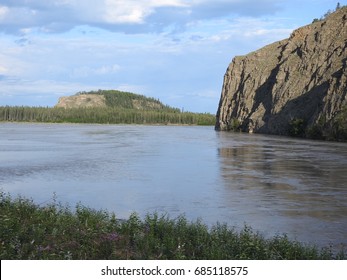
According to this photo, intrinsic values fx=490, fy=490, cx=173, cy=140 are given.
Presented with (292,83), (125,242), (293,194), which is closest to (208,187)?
(293,194)

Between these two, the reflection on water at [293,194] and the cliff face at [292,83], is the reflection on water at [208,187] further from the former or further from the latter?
the cliff face at [292,83]

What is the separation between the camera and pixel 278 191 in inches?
856

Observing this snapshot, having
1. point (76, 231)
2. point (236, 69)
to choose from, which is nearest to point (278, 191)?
point (76, 231)

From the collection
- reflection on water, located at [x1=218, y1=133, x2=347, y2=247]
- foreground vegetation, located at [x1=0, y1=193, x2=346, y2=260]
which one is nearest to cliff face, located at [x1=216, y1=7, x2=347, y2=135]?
reflection on water, located at [x1=218, y1=133, x2=347, y2=247]

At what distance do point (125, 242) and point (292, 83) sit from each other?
89.2m

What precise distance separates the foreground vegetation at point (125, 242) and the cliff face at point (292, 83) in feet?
200

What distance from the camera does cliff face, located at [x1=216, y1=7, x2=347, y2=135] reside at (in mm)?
76625

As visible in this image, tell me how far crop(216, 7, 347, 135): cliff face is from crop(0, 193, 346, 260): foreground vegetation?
61007 mm

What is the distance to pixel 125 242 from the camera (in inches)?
407

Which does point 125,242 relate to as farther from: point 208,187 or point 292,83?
point 292,83

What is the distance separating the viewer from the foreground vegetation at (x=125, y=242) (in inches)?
367

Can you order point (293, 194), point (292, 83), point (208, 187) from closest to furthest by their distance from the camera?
1. point (293, 194)
2. point (208, 187)
3. point (292, 83)

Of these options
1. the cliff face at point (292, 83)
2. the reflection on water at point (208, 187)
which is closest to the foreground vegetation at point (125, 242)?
the reflection on water at point (208, 187)

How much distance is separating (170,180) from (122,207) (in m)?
8.00
